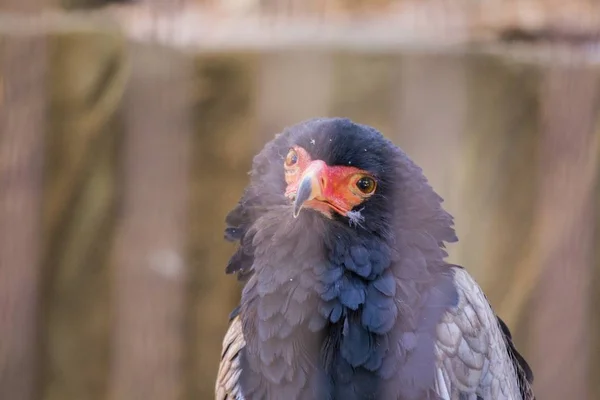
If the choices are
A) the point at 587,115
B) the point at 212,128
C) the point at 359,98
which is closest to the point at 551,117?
the point at 587,115

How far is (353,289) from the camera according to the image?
2164mm

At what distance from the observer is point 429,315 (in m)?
2.21

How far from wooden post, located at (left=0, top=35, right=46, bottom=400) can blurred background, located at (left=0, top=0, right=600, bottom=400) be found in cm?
1

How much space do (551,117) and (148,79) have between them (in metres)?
1.90

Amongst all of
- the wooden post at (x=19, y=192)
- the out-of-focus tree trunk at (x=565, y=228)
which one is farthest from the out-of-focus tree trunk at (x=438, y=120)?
the wooden post at (x=19, y=192)

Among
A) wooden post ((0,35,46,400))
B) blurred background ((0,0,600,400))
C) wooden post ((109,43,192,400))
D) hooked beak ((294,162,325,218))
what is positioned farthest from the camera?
blurred background ((0,0,600,400))

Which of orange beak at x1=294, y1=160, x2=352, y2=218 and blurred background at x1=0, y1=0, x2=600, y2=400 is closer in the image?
orange beak at x1=294, y1=160, x2=352, y2=218

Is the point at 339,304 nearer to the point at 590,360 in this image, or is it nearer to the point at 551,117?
the point at 551,117

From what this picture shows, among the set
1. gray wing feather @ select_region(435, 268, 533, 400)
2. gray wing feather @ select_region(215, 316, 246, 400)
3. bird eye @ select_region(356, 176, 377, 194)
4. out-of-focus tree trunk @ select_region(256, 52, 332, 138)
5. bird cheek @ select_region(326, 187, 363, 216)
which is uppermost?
out-of-focus tree trunk @ select_region(256, 52, 332, 138)

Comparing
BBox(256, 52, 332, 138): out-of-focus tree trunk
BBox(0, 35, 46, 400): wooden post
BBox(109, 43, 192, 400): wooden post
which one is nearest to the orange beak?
BBox(109, 43, 192, 400): wooden post

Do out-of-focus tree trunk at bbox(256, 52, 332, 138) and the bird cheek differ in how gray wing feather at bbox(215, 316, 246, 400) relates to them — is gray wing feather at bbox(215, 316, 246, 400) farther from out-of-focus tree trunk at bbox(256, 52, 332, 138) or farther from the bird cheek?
out-of-focus tree trunk at bbox(256, 52, 332, 138)

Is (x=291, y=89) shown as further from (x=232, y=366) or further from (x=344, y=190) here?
(x=232, y=366)

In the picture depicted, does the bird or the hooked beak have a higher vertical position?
the hooked beak

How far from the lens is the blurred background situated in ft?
11.5
